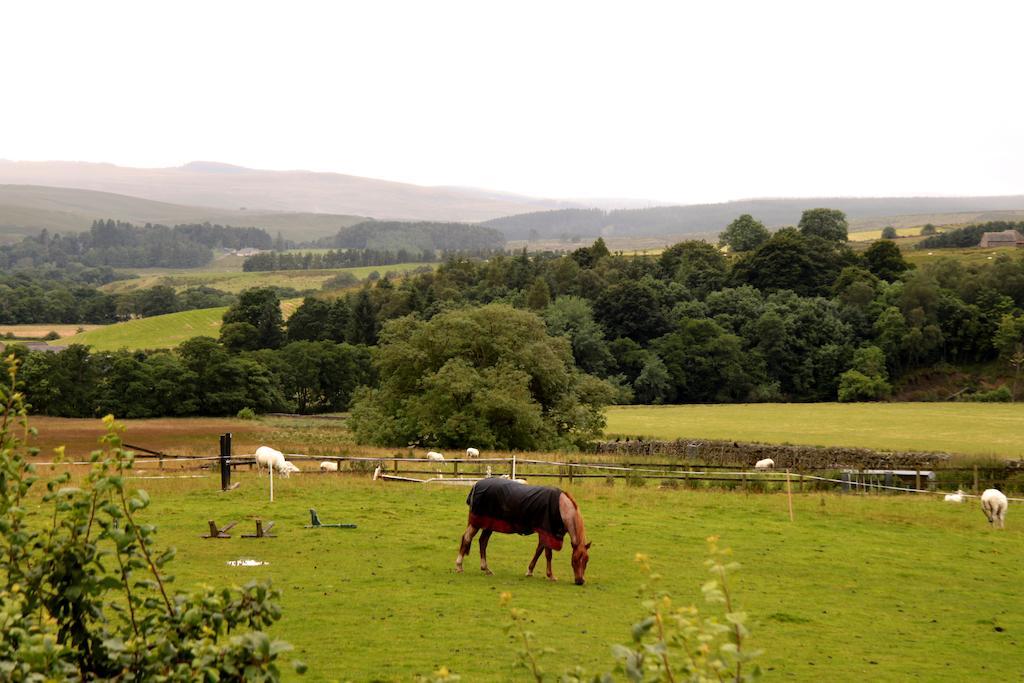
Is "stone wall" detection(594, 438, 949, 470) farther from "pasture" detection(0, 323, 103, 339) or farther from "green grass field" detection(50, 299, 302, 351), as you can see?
"pasture" detection(0, 323, 103, 339)

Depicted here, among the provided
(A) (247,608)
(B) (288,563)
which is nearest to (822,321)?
(B) (288,563)

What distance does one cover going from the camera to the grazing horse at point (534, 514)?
701 inches

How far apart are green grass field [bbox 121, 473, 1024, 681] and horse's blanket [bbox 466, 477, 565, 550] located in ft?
3.05

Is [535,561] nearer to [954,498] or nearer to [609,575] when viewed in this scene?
[609,575]

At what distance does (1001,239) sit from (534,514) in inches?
6208

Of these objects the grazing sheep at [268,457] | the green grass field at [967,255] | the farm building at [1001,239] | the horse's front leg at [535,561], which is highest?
the farm building at [1001,239]

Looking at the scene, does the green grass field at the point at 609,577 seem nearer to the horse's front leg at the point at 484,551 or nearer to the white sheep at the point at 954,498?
the horse's front leg at the point at 484,551

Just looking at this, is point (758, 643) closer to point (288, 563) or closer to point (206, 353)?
point (288, 563)

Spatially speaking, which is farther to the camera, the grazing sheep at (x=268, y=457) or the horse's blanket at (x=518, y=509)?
the grazing sheep at (x=268, y=457)

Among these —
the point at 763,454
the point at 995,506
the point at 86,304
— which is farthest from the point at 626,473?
the point at 86,304

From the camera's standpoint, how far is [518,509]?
18.0 meters

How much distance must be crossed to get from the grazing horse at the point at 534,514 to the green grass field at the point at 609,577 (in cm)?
67

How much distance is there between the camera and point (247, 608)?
4.79 meters

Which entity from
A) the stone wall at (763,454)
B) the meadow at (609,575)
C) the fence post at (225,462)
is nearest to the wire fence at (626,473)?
the meadow at (609,575)
